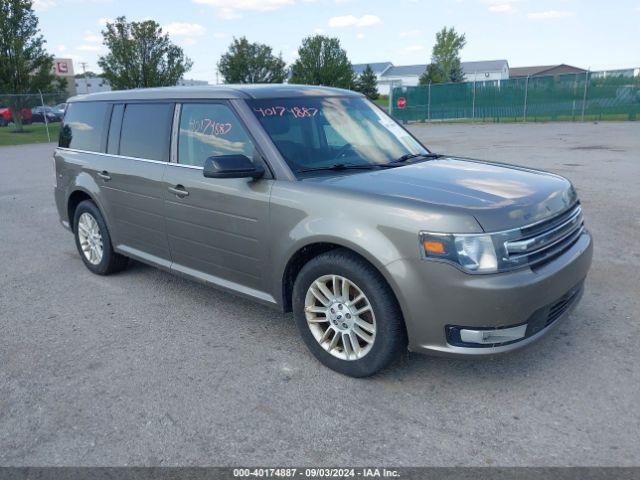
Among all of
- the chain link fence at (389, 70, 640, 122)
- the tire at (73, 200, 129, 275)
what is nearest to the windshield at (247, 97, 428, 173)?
the tire at (73, 200, 129, 275)

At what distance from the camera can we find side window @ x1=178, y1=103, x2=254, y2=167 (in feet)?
13.0

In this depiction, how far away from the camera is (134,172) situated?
4754 millimetres

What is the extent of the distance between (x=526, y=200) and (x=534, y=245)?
0.94ft

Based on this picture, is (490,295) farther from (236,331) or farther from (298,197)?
(236,331)

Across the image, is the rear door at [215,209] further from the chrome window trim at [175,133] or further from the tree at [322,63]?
the tree at [322,63]

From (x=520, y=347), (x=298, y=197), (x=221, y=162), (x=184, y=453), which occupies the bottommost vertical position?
(x=184, y=453)

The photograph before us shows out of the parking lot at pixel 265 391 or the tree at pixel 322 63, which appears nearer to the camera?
the parking lot at pixel 265 391

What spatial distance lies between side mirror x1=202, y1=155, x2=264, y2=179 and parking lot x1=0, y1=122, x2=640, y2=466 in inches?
48.5

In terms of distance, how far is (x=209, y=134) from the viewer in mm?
4191

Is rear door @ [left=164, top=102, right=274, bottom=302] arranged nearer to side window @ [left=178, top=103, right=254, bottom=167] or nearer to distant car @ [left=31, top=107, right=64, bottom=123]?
side window @ [left=178, top=103, right=254, bottom=167]

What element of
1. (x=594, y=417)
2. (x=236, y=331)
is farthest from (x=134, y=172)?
(x=594, y=417)

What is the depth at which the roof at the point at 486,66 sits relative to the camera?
3856 inches

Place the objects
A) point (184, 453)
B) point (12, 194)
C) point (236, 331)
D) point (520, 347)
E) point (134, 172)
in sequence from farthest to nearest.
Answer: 1. point (12, 194)
2. point (134, 172)
3. point (236, 331)
4. point (520, 347)
5. point (184, 453)

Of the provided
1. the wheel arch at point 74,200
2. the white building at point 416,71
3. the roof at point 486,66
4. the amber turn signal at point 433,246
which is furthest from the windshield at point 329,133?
the roof at point 486,66
